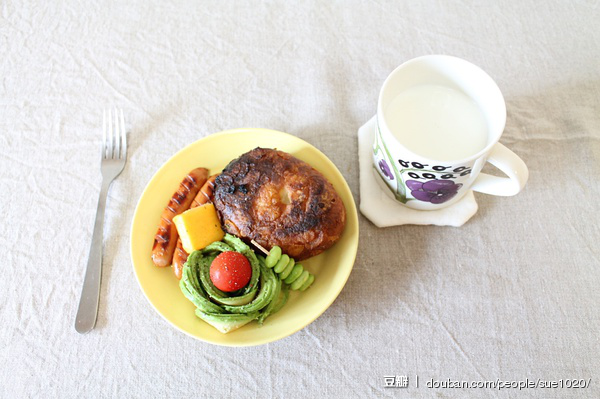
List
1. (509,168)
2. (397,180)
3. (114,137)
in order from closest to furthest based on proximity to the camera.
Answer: (509,168), (397,180), (114,137)

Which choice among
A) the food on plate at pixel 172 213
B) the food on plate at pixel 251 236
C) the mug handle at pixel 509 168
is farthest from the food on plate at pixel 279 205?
the mug handle at pixel 509 168

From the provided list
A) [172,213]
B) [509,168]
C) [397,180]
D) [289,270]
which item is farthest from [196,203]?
[509,168]

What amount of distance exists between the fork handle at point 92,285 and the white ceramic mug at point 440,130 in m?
0.85

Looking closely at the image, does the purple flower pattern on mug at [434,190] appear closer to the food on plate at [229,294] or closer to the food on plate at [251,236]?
the food on plate at [251,236]

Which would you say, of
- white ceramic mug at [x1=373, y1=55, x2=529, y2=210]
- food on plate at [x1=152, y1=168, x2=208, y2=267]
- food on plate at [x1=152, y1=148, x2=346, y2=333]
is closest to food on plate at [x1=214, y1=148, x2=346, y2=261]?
food on plate at [x1=152, y1=148, x2=346, y2=333]

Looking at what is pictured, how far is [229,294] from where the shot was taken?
123 centimetres

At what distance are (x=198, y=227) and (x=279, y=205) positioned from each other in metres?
0.22

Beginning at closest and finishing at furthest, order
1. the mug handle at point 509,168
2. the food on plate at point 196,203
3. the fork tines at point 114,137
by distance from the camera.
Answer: the mug handle at point 509,168 → the food on plate at point 196,203 → the fork tines at point 114,137

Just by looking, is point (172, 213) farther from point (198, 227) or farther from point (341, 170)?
point (341, 170)

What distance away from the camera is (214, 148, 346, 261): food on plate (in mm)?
1252

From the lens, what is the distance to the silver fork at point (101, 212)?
4.48 ft

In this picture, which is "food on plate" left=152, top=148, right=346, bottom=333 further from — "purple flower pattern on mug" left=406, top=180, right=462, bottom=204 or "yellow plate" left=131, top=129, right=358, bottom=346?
"purple flower pattern on mug" left=406, top=180, right=462, bottom=204

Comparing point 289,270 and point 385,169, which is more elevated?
point 385,169

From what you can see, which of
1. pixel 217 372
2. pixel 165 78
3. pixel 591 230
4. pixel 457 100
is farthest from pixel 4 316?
pixel 591 230
